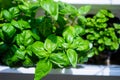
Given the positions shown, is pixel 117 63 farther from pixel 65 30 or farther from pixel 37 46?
pixel 37 46

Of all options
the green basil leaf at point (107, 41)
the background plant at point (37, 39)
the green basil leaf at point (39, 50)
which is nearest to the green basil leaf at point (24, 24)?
the background plant at point (37, 39)

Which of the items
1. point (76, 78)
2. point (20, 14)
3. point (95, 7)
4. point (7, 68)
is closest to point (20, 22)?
point (20, 14)

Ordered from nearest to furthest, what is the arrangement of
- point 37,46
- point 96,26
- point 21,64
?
point 37,46
point 21,64
point 96,26

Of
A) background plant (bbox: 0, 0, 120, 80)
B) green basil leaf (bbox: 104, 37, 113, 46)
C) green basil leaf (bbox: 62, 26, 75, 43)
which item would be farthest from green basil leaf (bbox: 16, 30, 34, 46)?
green basil leaf (bbox: 104, 37, 113, 46)

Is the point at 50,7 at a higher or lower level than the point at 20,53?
higher

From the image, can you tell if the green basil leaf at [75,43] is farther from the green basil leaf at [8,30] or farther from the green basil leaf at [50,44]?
the green basil leaf at [8,30]

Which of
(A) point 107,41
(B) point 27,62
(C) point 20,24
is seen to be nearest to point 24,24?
(C) point 20,24

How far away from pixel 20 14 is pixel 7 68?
20 centimetres

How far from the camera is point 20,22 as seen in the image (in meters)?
0.80

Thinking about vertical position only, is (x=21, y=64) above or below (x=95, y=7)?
below

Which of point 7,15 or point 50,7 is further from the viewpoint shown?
point 7,15

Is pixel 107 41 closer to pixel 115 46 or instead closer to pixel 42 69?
pixel 115 46

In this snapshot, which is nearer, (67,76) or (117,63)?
(67,76)

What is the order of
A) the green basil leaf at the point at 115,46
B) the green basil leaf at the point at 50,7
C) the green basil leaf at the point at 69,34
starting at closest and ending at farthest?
the green basil leaf at the point at 50,7, the green basil leaf at the point at 69,34, the green basil leaf at the point at 115,46
